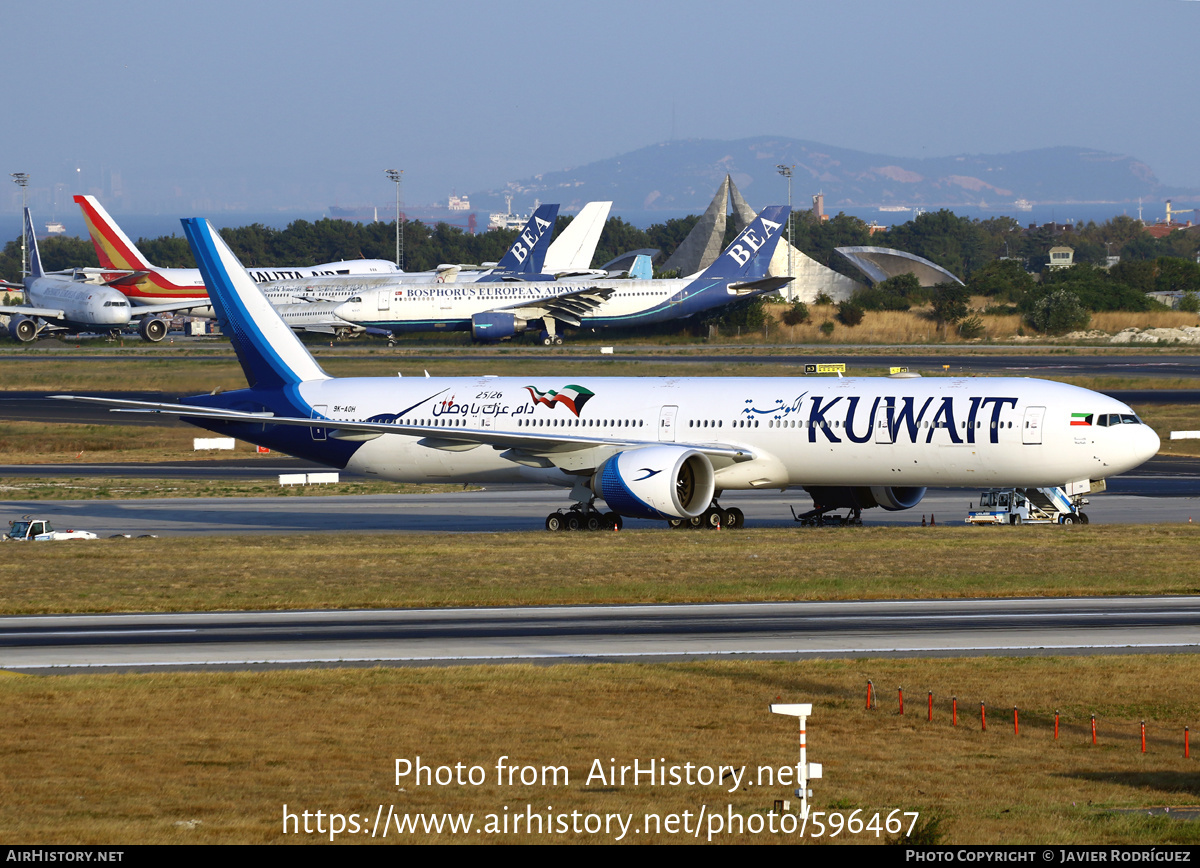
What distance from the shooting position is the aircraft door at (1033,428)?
39.2 m

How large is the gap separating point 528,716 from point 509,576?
13820 millimetres

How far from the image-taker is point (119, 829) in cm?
1502

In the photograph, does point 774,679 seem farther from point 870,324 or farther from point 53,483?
point 870,324

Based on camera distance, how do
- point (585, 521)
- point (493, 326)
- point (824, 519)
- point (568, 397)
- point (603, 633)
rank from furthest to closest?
1. point (493, 326)
2. point (824, 519)
3. point (568, 397)
4. point (585, 521)
5. point (603, 633)

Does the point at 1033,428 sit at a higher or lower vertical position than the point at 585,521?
higher

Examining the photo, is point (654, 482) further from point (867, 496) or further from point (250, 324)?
point (250, 324)

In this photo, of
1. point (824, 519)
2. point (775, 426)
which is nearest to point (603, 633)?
point (775, 426)

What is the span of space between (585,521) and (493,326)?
7386 cm

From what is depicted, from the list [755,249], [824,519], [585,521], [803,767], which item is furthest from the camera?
[755,249]

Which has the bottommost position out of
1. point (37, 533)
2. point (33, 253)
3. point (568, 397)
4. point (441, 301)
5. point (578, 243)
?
point (37, 533)

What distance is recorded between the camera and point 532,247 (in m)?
134

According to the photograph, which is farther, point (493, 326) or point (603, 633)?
point (493, 326)

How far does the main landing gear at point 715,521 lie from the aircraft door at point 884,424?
5584 millimetres
